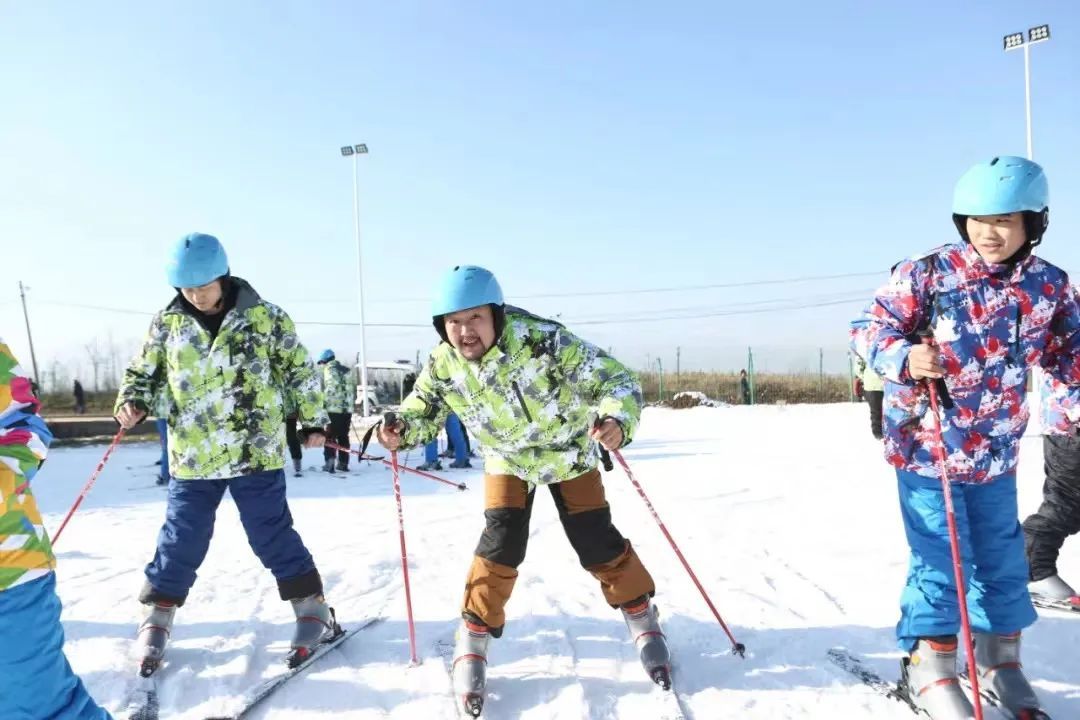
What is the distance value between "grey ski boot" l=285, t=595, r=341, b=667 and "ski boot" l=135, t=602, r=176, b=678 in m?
0.58

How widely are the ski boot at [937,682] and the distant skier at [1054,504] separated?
1.48 meters

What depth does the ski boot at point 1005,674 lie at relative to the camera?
2.56 m

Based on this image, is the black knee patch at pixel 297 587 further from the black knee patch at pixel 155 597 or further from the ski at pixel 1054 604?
the ski at pixel 1054 604

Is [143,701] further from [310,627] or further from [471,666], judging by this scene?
[471,666]

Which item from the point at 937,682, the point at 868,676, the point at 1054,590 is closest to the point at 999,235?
the point at 937,682

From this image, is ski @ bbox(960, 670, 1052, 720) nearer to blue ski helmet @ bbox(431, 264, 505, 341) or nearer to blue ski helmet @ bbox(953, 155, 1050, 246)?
blue ski helmet @ bbox(953, 155, 1050, 246)

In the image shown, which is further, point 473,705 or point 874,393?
point 874,393

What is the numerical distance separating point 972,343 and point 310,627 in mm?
3171

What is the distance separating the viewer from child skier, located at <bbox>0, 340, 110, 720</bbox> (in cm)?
189

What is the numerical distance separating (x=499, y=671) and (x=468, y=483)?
630cm

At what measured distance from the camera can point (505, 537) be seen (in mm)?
2982

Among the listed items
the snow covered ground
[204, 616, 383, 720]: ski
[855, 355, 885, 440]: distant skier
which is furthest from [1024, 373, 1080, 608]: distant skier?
[855, 355, 885, 440]: distant skier

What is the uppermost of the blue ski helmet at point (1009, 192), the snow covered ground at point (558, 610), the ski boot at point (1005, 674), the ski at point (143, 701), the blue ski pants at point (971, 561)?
the blue ski helmet at point (1009, 192)

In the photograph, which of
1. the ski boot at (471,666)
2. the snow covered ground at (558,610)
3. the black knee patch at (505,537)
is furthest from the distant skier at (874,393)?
the ski boot at (471,666)
